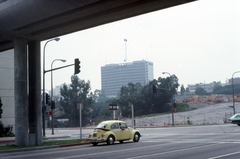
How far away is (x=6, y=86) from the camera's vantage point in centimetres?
4622

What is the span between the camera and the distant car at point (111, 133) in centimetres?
2714

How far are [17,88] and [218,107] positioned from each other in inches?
3379

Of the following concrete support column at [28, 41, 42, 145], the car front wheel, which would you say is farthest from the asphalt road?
concrete support column at [28, 41, 42, 145]

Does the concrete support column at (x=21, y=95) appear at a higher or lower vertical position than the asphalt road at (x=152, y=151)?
higher

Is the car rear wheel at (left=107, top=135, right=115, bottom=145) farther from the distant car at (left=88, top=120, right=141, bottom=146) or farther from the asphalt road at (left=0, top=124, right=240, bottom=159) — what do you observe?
the asphalt road at (left=0, top=124, right=240, bottom=159)

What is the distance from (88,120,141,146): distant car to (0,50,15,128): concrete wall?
21.3 meters

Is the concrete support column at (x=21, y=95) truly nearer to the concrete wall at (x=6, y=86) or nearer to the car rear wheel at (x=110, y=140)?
the car rear wheel at (x=110, y=140)

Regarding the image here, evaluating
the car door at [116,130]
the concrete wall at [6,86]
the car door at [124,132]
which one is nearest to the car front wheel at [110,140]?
the car door at [116,130]

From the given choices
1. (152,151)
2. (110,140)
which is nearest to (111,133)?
(110,140)

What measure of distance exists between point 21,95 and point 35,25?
5444 millimetres

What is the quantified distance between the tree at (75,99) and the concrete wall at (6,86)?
51.1 meters

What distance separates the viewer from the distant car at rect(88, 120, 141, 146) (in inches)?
1069

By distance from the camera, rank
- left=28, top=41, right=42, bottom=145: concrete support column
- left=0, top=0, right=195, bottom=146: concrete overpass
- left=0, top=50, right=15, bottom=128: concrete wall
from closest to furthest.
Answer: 1. left=0, top=0, right=195, bottom=146: concrete overpass
2. left=28, top=41, right=42, bottom=145: concrete support column
3. left=0, top=50, right=15, bottom=128: concrete wall

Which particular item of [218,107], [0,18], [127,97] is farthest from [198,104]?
[0,18]
